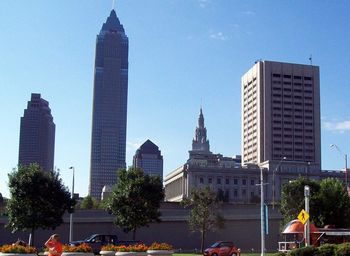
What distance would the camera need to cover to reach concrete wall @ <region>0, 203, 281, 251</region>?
75.7m

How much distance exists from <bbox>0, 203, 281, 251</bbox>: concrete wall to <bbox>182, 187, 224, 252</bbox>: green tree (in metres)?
6.77

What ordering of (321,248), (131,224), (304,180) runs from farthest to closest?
(304,180) → (131,224) → (321,248)

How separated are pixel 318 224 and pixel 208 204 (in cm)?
1396

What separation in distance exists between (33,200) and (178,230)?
2764cm

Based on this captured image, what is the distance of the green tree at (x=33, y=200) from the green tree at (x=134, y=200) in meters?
5.94

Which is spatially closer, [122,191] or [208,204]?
[122,191]

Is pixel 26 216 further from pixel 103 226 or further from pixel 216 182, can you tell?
pixel 216 182

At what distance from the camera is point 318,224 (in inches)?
2484

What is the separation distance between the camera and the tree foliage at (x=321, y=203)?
208ft

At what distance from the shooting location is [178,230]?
79188 millimetres

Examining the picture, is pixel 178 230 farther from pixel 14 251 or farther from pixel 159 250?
pixel 14 251

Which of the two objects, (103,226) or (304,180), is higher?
(304,180)

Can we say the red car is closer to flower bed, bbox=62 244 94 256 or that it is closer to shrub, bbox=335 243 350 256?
flower bed, bbox=62 244 94 256

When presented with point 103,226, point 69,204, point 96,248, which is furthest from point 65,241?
point 96,248
